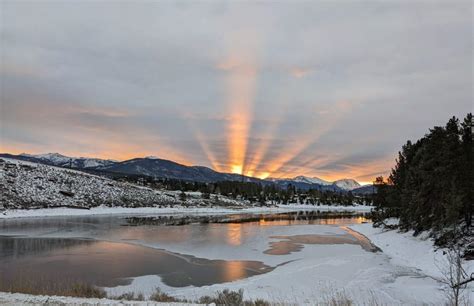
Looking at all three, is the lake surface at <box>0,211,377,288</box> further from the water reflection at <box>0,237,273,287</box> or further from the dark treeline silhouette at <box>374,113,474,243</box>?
the dark treeline silhouette at <box>374,113,474,243</box>

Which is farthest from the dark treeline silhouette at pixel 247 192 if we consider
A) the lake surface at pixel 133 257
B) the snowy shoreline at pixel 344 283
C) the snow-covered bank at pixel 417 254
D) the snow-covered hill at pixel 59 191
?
the snowy shoreline at pixel 344 283

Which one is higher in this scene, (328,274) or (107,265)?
(328,274)

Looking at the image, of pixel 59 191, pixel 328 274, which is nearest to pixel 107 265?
pixel 328 274

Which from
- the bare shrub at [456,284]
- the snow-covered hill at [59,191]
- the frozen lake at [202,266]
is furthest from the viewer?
Result: the snow-covered hill at [59,191]

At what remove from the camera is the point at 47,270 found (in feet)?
60.2

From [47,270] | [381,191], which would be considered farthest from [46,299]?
[381,191]

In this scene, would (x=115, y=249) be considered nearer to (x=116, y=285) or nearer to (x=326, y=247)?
(x=116, y=285)

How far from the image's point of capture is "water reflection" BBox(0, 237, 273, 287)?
1693 cm

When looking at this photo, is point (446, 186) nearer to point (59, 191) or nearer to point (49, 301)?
point (49, 301)

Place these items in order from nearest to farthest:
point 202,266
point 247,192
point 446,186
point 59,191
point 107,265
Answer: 1. point 107,265
2. point 202,266
3. point 446,186
4. point 59,191
5. point 247,192

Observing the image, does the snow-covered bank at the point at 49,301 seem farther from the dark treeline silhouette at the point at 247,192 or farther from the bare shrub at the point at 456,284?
the dark treeline silhouette at the point at 247,192

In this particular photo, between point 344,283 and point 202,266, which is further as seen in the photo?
point 202,266

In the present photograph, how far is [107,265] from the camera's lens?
2031 centimetres

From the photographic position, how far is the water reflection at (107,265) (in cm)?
1693
